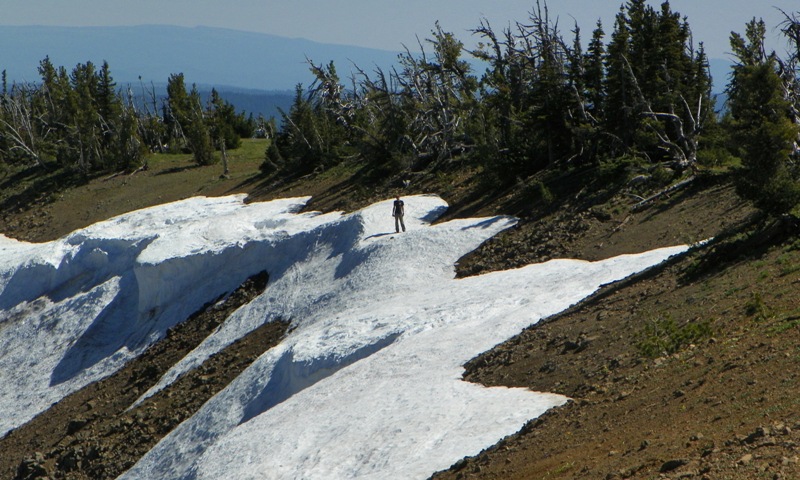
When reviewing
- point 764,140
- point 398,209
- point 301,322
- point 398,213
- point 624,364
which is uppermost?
point 764,140

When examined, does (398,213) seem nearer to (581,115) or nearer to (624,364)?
(581,115)

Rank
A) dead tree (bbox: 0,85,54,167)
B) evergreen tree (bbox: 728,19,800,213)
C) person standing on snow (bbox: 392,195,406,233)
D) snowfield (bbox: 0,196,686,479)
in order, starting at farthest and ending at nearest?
dead tree (bbox: 0,85,54,167)
person standing on snow (bbox: 392,195,406,233)
evergreen tree (bbox: 728,19,800,213)
snowfield (bbox: 0,196,686,479)

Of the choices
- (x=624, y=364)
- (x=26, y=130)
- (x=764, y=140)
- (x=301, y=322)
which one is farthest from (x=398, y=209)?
(x=26, y=130)

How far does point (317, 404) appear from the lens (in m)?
20.8

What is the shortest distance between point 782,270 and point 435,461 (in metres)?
8.38

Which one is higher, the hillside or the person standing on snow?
the person standing on snow

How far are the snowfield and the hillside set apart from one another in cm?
99

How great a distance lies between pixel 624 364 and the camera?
1658 centimetres

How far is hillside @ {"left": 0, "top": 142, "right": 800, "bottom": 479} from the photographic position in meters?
11.7

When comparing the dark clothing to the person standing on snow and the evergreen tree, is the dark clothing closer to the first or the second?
the person standing on snow

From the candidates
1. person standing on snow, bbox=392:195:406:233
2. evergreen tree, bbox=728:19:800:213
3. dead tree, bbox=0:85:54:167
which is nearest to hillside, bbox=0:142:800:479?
evergreen tree, bbox=728:19:800:213

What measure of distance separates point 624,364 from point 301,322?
1606cm

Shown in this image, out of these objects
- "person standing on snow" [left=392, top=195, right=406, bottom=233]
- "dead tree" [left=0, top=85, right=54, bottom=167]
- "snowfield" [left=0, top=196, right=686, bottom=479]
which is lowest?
"snowfield" [left=0, top=196, right=686, bottom=479]

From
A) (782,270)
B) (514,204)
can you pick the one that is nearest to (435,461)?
(782,270)
